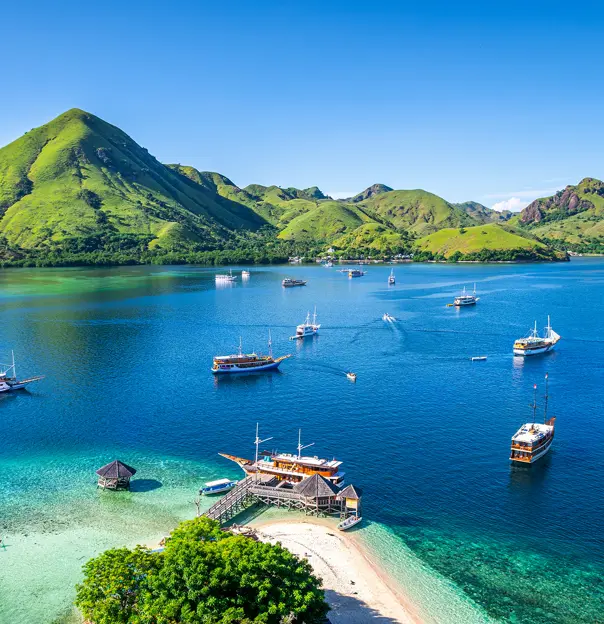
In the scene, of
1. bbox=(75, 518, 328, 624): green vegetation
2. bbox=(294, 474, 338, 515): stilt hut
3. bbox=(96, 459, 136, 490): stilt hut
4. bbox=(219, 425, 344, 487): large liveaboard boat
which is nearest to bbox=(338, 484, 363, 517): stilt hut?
bbox=(294, 474, 338, 515): stilt hut

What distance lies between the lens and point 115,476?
6550cm

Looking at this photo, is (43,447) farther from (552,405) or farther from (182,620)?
(552,405)

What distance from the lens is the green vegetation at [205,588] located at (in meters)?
37.1

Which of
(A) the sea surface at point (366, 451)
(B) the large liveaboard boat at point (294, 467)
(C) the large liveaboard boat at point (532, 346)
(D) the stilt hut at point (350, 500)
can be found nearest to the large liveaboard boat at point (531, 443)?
(A) the sea surface at point (366, 451)

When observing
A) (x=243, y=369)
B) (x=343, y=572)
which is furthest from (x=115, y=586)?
(x=243, y=369)

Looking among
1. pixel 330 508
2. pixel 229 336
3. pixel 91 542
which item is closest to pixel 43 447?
pixel 91 542

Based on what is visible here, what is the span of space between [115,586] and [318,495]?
81.3 ft

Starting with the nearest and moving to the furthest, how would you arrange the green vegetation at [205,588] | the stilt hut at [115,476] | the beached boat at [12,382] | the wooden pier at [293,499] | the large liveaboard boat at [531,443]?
1. the green vegetation at [205,588]
2. the wooden pier at [293,499]
3. the stilt hut at [115,476]
4. the large liveaboard boat at [531,443]
5. the beached boat at [12,382]

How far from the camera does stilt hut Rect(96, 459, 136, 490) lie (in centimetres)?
6575

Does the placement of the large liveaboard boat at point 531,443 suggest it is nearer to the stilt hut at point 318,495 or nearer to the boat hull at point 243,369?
the stilt hut at point 318,495

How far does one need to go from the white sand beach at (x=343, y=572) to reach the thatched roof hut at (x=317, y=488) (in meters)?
2.63

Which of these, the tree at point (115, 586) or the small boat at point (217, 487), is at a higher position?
the tree at point (115, 586)

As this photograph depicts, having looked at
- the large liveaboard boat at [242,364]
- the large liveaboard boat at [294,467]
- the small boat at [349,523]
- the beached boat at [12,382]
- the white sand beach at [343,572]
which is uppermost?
the large liveaboard boat at [242,364]

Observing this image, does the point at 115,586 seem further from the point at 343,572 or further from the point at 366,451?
the point at 366,451
